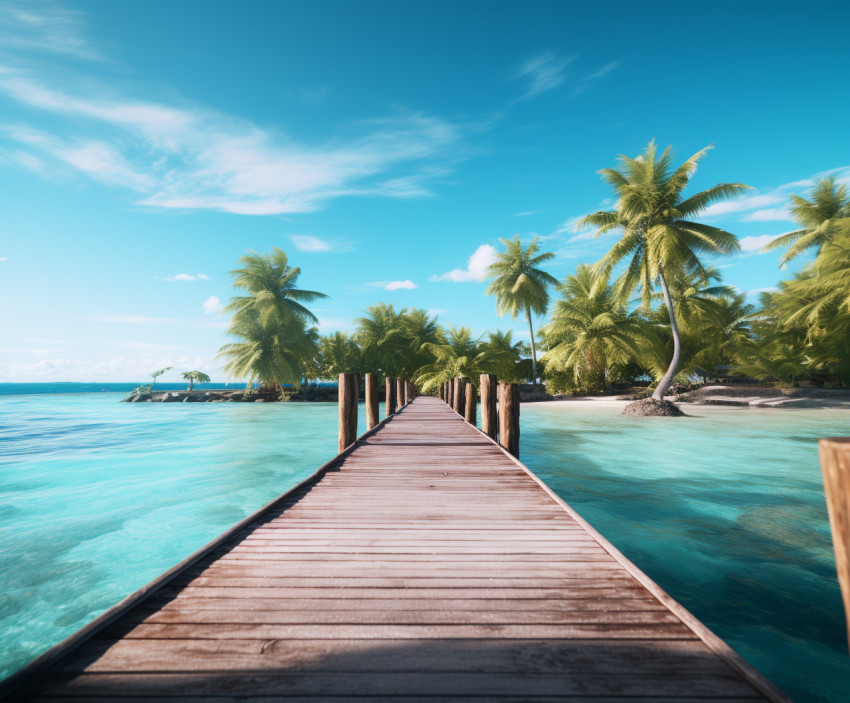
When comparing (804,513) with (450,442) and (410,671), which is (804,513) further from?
(410,671)

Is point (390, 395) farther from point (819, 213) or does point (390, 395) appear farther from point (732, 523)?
point (819, 213)

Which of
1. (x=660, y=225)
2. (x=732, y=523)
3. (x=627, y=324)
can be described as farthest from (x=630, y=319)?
(x=732, y=523)

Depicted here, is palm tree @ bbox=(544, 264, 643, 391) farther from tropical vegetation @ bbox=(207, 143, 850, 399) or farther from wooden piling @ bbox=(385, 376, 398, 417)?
wooden piling @ bbox=(385, 376, 398, 417)

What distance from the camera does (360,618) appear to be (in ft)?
6.16

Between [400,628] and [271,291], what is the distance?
1072 inches

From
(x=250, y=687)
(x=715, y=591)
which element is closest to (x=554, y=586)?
(x=250, y=687)

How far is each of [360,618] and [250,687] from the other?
0.51 m

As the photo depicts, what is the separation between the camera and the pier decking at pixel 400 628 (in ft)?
4.91

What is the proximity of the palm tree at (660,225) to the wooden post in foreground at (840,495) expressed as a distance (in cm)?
1723

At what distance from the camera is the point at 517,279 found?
1066 inches

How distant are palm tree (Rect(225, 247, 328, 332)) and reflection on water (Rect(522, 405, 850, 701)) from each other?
18488 mm

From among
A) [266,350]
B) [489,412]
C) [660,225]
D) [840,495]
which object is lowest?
[489,412]

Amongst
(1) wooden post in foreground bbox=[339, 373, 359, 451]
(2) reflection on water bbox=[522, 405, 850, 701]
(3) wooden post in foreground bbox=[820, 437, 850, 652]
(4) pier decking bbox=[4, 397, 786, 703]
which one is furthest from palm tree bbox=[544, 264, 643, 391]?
(3) wooden post in foreground bbox=[820, 437, 850, 652]

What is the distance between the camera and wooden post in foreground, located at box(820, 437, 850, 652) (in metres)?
0.97
